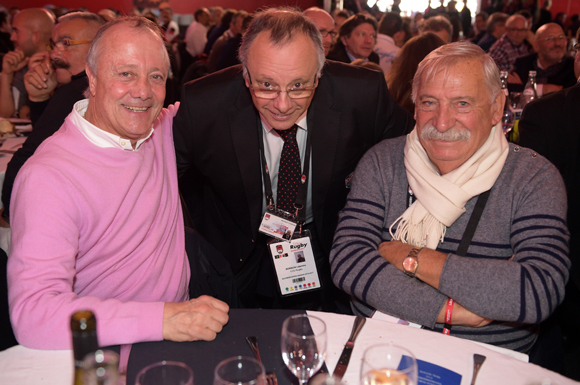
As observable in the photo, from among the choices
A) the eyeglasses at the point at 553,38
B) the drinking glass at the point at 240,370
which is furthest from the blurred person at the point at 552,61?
the drinking glass at the point at 240,370

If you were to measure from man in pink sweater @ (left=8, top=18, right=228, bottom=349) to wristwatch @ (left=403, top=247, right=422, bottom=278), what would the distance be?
Result: 2.18ft

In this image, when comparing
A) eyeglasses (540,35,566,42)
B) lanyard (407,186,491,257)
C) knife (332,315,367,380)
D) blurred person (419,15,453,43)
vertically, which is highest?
blurred person (419,15,453,43)

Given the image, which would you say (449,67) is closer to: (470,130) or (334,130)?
(470,130)

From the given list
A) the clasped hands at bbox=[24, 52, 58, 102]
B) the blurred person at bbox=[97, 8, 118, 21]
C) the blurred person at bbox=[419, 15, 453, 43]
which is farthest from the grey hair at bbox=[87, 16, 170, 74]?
the blurred person at bbox=[419, 15, 453, 43]

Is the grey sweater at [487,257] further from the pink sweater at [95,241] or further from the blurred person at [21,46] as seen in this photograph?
the blurred person at [21,46]

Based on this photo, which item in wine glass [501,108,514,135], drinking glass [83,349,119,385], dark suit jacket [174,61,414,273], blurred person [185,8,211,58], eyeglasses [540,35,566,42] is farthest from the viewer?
blurred person [185,8,211,58]

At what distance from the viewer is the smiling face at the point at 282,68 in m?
1.90

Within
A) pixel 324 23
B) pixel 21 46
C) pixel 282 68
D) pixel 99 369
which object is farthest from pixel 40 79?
pixel 99 369

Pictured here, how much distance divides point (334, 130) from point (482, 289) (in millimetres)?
1043

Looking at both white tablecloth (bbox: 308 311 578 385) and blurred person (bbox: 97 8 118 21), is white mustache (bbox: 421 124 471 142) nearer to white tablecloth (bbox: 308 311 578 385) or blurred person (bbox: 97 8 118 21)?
white tablecloth (bbox: 308 311 578 385)

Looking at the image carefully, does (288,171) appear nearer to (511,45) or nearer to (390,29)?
(390,29)

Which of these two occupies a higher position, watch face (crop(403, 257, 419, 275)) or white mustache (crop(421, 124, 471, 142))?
white mustache (crop(421, 124, 471, 142))

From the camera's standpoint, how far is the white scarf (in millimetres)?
1685

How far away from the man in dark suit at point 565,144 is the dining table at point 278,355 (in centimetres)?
125
